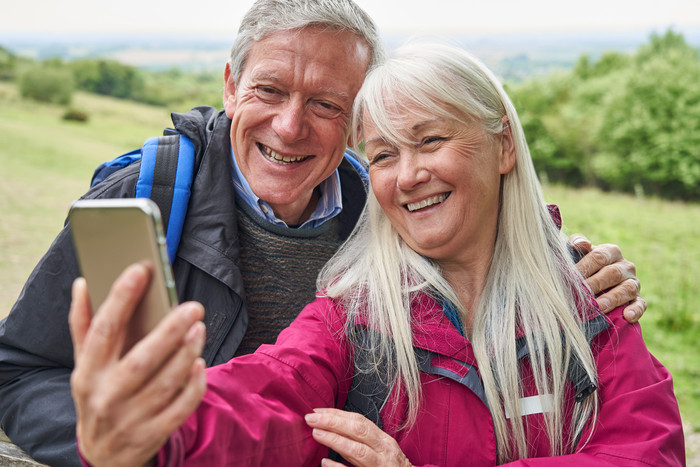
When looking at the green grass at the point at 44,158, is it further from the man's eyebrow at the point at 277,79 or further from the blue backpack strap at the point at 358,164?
the man's eyebrow at the point at 277,79

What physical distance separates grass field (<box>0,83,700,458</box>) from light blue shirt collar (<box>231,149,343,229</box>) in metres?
1.71

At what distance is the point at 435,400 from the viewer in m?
2.15

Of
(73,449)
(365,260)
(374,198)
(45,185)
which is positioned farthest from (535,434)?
(45,185)

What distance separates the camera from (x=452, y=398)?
2129mm

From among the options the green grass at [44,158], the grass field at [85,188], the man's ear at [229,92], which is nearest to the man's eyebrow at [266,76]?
the man's ear at [229,92]

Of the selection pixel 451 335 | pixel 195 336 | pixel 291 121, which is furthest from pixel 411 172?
pixel 195 336

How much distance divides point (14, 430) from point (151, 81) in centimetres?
3793

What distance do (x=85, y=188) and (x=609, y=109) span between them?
3718cm

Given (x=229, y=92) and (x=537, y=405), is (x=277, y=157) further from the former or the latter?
(x=537, y=405)

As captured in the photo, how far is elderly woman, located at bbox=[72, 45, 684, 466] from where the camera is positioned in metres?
1.98

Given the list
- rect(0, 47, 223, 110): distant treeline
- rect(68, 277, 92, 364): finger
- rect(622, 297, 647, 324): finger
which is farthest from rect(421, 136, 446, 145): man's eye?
rect(0, 47, 223, 110): distant treeline

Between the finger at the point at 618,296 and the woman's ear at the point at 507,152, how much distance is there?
0.65 meters

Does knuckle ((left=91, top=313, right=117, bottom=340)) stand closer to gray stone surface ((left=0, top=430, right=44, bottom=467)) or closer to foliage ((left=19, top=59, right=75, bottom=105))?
gray stone surface ((left=0, top=430, right=44, bottom=467))

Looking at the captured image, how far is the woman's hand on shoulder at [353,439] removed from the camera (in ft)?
6.32
